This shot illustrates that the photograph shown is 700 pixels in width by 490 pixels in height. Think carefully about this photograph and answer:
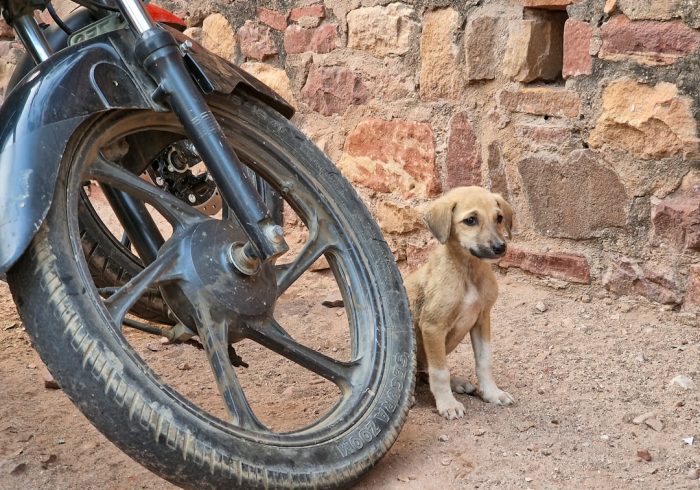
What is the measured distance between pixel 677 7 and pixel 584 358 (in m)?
1.31

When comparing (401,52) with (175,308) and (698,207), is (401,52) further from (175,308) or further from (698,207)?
(175,308)

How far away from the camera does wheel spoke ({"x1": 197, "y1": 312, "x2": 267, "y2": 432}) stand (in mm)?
2379

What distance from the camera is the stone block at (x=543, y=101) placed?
3.70 m

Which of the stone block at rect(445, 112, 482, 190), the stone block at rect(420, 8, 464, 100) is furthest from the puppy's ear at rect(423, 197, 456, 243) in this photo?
the stone block at rect(420, 8, 464, 100)

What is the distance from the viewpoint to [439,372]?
318 centimetres

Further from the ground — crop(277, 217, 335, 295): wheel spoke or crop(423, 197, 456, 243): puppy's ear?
crop(277, 217, 335, 295): wheel spoke

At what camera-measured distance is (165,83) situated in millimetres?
2422

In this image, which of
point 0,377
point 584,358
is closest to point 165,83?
point 0,377

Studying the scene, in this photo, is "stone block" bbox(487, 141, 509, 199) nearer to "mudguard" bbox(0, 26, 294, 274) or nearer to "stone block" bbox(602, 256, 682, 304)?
"stone block" bbox(602, 256, 682, 304)

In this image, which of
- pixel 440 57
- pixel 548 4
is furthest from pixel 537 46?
pixel 440 57

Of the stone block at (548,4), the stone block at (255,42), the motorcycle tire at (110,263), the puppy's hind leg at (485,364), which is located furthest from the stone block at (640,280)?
the stone block at (255,42)

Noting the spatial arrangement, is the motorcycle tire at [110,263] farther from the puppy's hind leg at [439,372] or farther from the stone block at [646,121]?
the stone block at [646,121]

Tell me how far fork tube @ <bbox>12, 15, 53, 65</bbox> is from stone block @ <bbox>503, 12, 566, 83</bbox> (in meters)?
1.93

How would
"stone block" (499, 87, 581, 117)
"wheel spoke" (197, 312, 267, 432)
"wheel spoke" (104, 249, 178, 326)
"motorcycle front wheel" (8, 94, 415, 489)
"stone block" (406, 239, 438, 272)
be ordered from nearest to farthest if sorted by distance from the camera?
"motorcycle front wheel" (8, 94, 415, 489) < "wheel spoke" (104, 249, 178, 326) < "wheel spoke" (197, 312, 267, 432) < "stone block" (499, 87, 581, 117) < "stone block" (406, 239, 438, 272)
